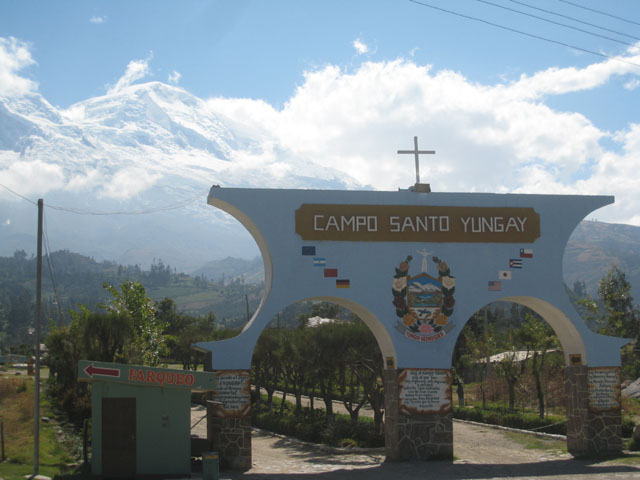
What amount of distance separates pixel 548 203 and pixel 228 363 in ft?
30.4

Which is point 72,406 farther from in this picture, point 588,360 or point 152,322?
point 588,360

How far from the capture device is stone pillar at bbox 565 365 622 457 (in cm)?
1678

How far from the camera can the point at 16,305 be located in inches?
5758

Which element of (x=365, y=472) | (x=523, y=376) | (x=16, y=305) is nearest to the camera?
(x=365, y=472)

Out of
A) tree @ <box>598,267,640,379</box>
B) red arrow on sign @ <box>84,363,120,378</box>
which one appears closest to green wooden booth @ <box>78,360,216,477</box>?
red arrow on sign @ <box>84,363,120,378</box>

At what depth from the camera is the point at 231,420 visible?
49.8ft

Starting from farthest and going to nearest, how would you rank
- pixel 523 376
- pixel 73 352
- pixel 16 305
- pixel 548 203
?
pixel 16 305
pixel 523 376
pixel 73 352
pixel 548 203

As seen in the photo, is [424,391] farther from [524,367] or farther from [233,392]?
[524,367]

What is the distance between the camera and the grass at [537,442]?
19.0 metres

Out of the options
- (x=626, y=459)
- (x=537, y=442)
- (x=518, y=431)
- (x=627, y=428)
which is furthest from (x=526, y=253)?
(x=518, y=431)

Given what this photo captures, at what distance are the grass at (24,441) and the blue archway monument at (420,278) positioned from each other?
4.54 m

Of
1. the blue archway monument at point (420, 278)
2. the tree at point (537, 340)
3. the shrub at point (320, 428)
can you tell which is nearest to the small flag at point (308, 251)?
the blue archway monument at point (420, 278)

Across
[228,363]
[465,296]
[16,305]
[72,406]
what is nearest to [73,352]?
[72,406]

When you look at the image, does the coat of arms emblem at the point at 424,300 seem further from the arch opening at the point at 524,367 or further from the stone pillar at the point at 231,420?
the arch opening at the point at 524,367
